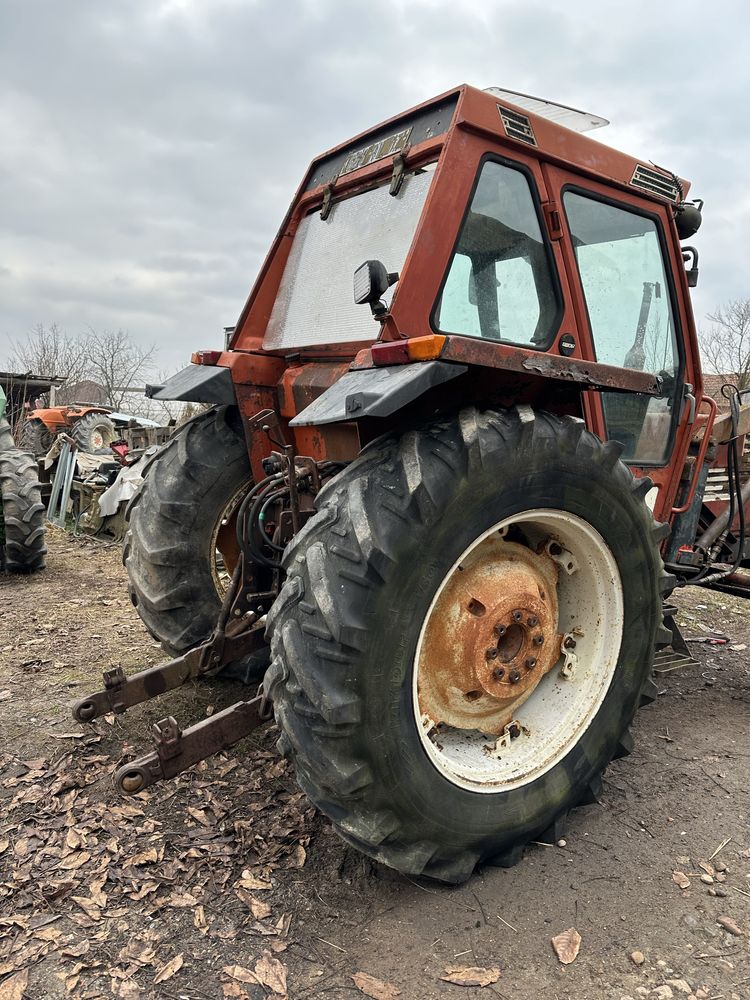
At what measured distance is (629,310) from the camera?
3367 mm

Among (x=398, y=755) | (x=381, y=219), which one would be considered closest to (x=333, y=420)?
(x=398, y=755)

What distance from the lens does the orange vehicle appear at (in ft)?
51.9

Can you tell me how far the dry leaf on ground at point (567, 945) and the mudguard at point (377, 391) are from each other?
1.57m

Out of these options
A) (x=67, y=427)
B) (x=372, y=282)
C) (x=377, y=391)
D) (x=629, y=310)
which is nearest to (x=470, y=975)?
(x=377, y=391)

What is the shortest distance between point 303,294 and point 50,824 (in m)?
2.44

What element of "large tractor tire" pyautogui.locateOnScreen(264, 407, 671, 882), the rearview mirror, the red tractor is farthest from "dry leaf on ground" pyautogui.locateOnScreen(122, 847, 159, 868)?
the rearview mirror

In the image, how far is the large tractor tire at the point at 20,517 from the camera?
22.2 ft

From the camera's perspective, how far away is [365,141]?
128 inches

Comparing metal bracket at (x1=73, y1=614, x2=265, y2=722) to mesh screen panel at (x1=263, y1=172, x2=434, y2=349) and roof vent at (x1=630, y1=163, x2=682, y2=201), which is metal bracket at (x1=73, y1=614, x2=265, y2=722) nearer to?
mesh screen panel at (x1=263, y1=172, x2=434, y2=349)

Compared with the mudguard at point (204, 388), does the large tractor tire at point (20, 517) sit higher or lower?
lower

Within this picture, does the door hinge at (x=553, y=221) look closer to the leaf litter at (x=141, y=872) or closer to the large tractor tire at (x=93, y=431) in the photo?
the leaf litter at (x=141, y=872)

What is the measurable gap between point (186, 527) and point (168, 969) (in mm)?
1845

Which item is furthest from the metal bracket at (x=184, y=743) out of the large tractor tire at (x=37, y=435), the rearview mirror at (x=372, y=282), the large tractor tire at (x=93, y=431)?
the large tractor tire at (x=37, y=435)

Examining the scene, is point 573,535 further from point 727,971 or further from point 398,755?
point 727,971
